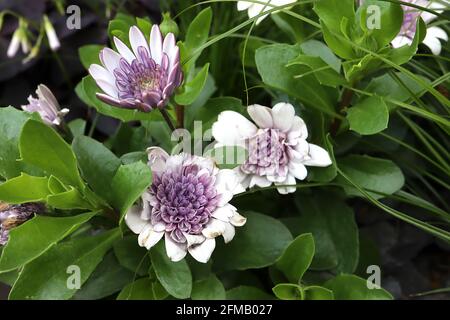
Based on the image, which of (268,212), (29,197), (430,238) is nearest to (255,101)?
(268,212)

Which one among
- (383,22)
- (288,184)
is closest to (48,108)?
(288,184)

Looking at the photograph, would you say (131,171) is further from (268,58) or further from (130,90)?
(268,58)

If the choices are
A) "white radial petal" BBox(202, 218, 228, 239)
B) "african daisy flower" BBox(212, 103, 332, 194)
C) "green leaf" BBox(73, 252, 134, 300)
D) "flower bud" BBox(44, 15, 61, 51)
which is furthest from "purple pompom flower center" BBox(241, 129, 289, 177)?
"flower bud" BBox(44, 15, 61, 51)

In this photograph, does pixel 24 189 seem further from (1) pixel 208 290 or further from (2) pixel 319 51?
(2) pixel 319 51

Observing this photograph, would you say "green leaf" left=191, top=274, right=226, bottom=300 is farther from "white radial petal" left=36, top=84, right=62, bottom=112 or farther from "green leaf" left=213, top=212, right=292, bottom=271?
"white radial petal" left=36, top=84, right=62, bottom=112

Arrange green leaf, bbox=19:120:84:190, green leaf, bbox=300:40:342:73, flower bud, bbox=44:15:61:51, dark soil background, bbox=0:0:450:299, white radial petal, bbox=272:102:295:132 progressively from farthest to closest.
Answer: flower bud, bbox=44:15:61:51 < dark soil background, bbox=0:0:450:299 < green leaf, bbox=300:40:342:73 < white radial petal, bbox=272:102:295:132 < green leaf, bbox=19:120:84:190

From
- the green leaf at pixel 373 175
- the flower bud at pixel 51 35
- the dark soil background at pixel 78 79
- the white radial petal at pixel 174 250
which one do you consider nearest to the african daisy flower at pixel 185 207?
the white radial petal at pixel 174 250
